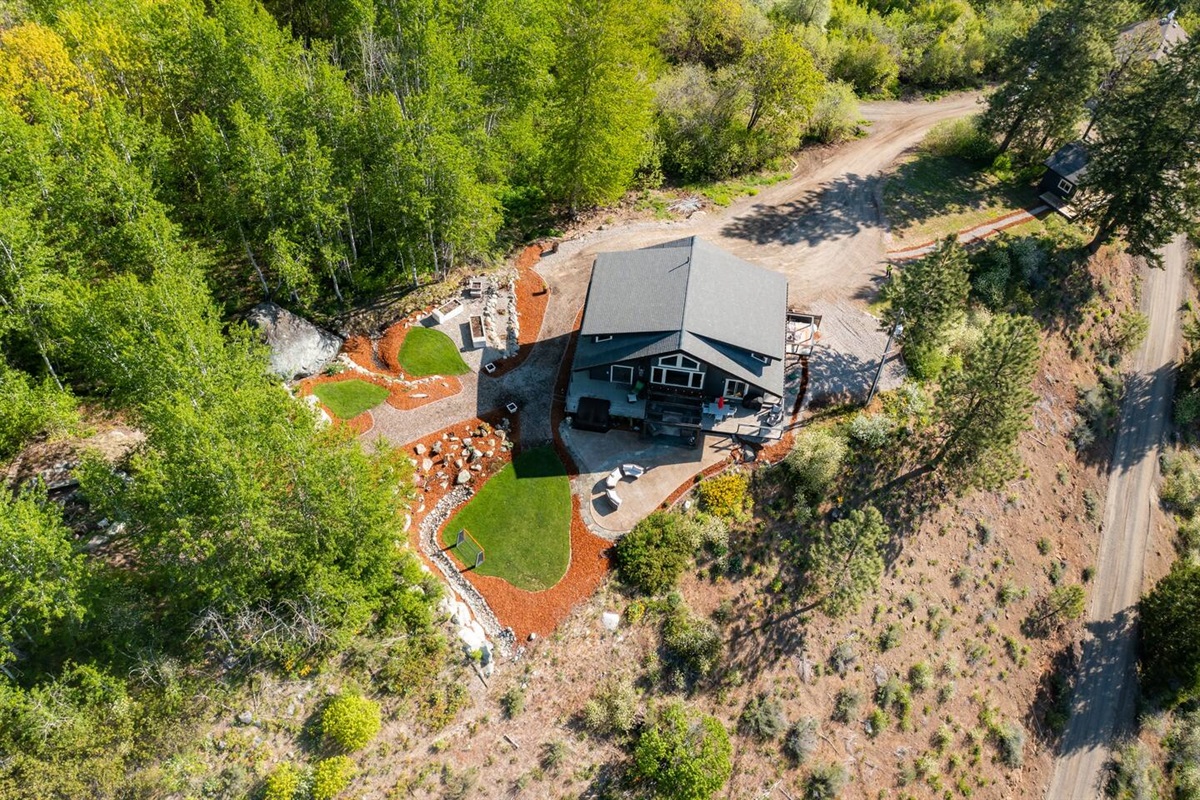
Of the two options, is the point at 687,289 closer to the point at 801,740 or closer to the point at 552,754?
the point at 801,740

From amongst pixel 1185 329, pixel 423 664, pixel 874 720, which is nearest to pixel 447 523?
pixel 423 664

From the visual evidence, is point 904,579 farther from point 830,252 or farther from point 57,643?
point 57,643

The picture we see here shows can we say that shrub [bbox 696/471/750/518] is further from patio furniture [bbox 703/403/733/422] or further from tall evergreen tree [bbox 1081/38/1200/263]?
tall evergreen tree [bbox 1081/38/1200/263]

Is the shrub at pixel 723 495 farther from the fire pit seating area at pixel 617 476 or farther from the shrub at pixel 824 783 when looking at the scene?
the shrub at pixel 824 783

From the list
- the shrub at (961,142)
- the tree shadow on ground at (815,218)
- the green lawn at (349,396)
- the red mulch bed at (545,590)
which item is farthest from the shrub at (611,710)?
the shrub at (961,142)

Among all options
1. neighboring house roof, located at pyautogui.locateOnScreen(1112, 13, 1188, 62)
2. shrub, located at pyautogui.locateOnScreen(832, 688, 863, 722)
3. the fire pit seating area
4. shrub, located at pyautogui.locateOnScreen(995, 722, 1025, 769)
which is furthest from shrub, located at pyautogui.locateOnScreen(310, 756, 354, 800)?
neighboring house roof, located at pyautogui.locateOnScreen(1112, 13, 1188, 62)

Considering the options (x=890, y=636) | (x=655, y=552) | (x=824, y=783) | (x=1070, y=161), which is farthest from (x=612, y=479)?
(x=1070, y=161)
